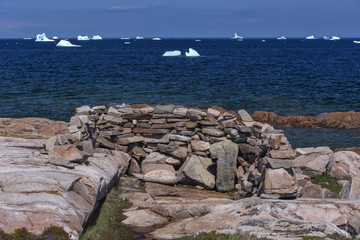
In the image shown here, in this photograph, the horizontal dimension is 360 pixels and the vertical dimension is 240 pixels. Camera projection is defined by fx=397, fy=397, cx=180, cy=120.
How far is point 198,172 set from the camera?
13031 mm

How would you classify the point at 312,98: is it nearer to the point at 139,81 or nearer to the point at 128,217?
the point at 139,81

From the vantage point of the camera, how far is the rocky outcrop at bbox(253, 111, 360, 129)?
1025 inches

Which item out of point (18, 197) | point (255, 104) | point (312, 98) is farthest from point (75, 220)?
point (312, 98)

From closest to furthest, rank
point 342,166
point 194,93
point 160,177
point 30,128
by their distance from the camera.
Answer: point 30,128
point 160,177
point 342,166
point 194,93

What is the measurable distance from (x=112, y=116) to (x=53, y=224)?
7.56 meters

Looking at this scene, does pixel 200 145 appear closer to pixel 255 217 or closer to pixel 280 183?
pixel 280 183

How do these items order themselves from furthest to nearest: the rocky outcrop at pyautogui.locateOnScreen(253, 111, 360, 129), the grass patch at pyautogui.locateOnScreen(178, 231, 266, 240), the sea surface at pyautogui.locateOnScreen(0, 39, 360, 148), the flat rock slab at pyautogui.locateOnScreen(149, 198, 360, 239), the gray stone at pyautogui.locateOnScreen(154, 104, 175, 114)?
the sea surface at pyautogui.locateOnScreen(0, 39, 360, 148) → the rocky outcrop at pyautogui.locateOnScreen(253, 111, 360, 129) → the gray stone at pyautogui.locateOnScreen(154, 104, 175, 114) → the flat rock slab at pyautogui.locateOnScreen(149, 198, 360, 239) → the grass patch at pyautogui.locateOnScreen(178, 231, 266, 240)

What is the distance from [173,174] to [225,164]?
179 centimetres

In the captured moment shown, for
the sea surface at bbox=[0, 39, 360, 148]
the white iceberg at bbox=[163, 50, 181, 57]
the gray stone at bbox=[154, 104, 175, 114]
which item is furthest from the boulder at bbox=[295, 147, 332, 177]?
the white iceberg at bbox=[163, 50, 181, 57]

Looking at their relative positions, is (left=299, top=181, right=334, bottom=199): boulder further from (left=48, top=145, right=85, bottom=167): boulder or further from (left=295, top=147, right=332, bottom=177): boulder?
(left=48, top=145, right=85, bottom=167): boulder

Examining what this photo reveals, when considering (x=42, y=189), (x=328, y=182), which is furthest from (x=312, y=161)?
(x=42, y=189)

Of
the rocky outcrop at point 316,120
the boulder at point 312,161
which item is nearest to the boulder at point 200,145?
the boulder at point 312,161

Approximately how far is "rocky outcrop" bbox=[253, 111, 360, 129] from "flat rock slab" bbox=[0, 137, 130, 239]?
18.3 metres

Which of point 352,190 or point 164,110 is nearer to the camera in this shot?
point 352,190
